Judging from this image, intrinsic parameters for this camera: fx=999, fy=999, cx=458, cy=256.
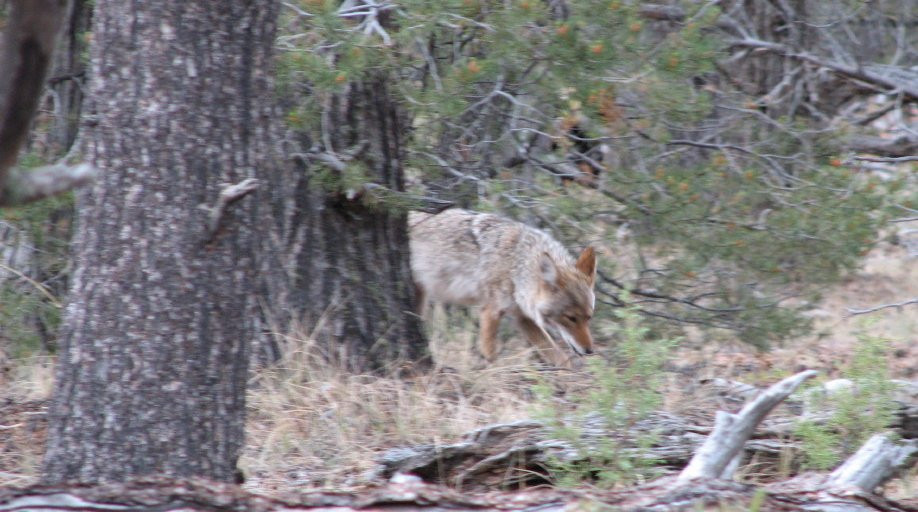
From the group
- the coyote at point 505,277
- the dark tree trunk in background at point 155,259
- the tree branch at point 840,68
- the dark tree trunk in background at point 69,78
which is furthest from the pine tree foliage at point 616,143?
the dark tree trunk in background at point 69,78

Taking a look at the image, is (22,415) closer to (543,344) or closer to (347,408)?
(347,408)

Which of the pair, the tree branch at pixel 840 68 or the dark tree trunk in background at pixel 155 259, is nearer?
the dark tree trunk in background at pixel 155 259

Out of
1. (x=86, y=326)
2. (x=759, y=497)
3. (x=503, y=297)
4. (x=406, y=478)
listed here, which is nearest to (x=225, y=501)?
(x=406, y=478)

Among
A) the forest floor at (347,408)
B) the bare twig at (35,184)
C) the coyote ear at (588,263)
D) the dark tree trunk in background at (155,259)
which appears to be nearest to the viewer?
the bare twig at (35,184)

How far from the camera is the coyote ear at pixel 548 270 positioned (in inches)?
316

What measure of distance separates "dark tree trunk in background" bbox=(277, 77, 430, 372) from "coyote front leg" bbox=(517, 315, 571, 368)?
148 cm

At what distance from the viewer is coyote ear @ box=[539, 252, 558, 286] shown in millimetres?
8016

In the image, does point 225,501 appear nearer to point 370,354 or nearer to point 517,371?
point 370,354

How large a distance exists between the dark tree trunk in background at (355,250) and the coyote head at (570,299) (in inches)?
62.8

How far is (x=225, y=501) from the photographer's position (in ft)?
11.5

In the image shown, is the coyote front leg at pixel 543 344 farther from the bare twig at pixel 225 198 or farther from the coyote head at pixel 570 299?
the bare twig at pixel 225 198

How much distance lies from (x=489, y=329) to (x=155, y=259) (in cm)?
439

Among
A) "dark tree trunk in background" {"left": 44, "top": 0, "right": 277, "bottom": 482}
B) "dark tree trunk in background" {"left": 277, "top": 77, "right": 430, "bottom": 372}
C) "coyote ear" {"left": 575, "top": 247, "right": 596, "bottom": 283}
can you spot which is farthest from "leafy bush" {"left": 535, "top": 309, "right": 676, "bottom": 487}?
"coyote ear" {"left": 575, "top": 247, "right": 596, "bottom": 283}

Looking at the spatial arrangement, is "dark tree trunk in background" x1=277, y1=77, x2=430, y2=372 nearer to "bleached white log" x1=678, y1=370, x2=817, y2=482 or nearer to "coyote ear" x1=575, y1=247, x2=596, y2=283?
"coyote ear" x1=575, y1=247, x2=596, y2=283
